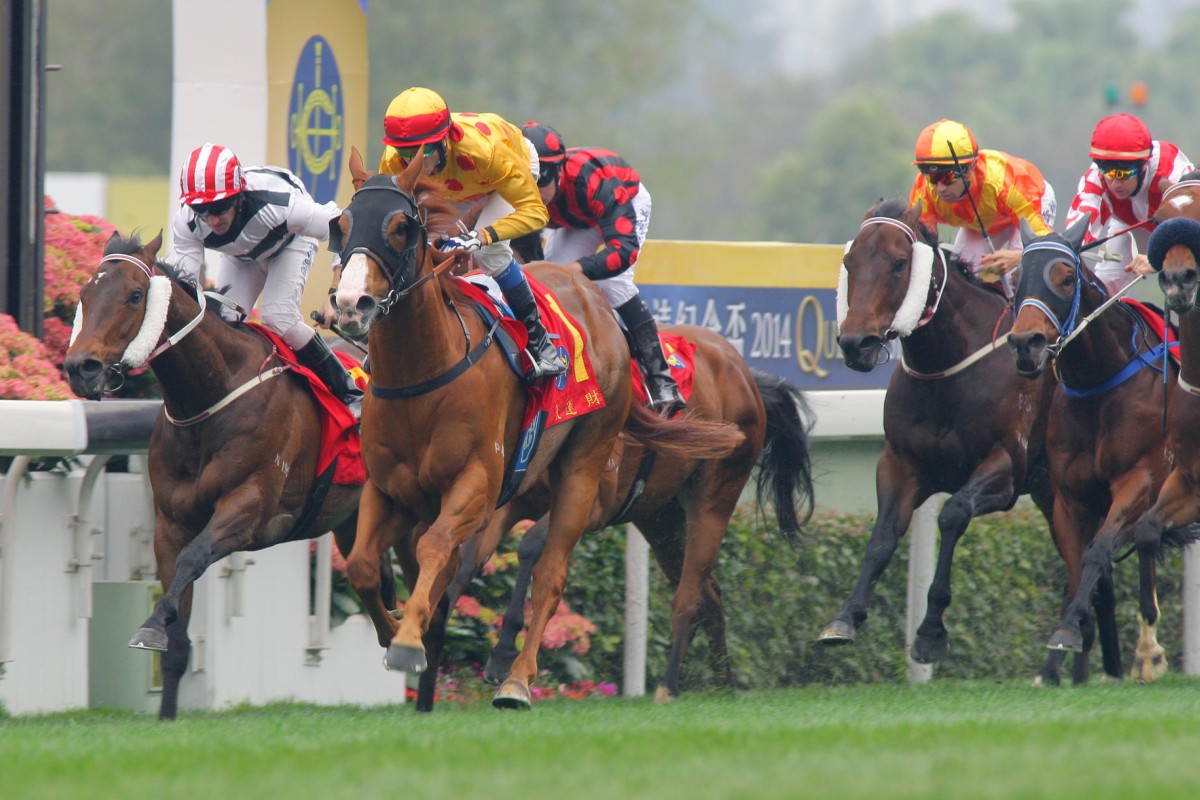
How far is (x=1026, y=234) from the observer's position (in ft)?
23.4

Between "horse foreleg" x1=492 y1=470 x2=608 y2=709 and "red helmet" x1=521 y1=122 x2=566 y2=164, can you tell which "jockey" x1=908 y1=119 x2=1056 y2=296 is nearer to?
"red helmet" x1=521 y1=122 x2=566 y2=164

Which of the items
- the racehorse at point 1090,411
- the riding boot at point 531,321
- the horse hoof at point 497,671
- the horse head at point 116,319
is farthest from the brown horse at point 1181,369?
the horse head at point 116,319

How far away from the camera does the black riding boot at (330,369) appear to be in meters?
6.85

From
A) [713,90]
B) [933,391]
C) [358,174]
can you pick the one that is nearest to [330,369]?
[358,174]

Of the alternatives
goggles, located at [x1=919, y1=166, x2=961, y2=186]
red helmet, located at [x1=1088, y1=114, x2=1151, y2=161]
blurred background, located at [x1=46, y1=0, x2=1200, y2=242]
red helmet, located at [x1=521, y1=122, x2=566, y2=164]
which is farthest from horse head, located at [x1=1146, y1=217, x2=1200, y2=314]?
blurred background, located at [x1=46, y1=0, x2=1200, y2=242]

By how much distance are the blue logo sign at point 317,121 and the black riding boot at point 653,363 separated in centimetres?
196

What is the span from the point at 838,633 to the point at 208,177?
2.66 meters

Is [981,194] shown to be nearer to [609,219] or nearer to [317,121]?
[609,219]

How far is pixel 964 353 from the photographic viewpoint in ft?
24.0

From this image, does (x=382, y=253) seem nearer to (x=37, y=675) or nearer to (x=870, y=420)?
(x=37, y=675)

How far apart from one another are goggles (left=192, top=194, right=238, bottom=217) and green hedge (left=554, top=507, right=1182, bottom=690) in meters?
2.34

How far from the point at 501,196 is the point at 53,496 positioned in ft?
5.99

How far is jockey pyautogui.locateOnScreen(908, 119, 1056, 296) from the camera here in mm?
7410

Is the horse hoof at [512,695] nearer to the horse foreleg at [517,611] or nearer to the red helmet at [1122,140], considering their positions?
the horse foreleg at [517,611]
